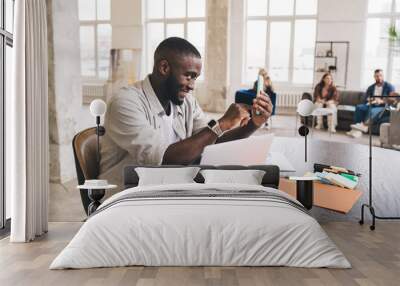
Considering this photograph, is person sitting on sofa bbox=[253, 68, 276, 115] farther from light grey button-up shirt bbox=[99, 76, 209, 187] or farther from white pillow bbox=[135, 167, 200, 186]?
white pillow bbox=[135, 167, 200, 186]

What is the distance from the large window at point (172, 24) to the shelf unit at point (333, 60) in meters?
1.32

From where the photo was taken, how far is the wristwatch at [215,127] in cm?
543

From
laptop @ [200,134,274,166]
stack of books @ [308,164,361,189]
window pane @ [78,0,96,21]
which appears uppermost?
window pane @ [78,0,96,21]

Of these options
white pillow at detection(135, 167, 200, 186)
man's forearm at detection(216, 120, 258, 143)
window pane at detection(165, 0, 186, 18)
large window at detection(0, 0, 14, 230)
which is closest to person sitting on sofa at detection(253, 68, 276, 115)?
man's forearm at detection(216, 120, 258, 143)

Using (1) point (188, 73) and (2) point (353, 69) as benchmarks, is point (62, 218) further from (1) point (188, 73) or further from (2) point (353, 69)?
(2) point (353, 69)

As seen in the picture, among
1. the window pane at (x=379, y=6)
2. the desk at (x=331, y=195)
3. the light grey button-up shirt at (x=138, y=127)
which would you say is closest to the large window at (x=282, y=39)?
the window pane at (x=379, y=6)

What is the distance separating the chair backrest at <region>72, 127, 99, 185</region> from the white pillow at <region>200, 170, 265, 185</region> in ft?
4.36

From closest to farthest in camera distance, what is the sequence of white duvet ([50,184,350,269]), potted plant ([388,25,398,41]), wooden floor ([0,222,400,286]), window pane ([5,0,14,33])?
wooden floor ([0,222,400,286]), white duvet ([50,184,350,269]), window pane ([5,0,14,33]), potted plant ([388,25,398,41])

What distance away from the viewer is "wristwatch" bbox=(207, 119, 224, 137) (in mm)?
5430

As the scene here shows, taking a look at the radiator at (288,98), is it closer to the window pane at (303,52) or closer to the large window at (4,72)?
the window pane at (303,52)

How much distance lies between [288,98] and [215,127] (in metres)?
0.90

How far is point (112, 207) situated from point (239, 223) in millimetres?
1124

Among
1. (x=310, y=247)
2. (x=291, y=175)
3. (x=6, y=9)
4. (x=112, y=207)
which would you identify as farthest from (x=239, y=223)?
(x=6, y=9)

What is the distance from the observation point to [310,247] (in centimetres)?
377
